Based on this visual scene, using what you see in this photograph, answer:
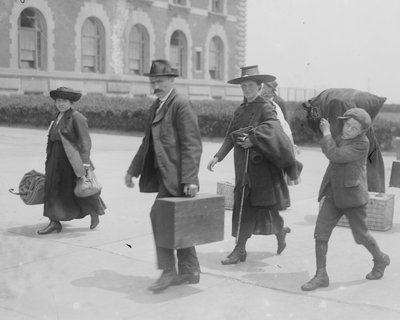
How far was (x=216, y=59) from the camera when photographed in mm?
41469

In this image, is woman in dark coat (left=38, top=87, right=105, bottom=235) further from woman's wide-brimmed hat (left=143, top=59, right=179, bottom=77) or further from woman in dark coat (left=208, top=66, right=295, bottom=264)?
woman's wide-brimmed hat (left=143, top=59, right=179, bottom=77)

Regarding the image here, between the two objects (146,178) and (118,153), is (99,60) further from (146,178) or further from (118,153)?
(146,178)

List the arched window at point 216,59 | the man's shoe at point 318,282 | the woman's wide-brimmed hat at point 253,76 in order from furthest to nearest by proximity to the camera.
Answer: the arched window at point 216,59, the woman's wide-brimmed hat at point 253,76, the man's shoe at point 318,282

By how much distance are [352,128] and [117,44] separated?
29.6 m

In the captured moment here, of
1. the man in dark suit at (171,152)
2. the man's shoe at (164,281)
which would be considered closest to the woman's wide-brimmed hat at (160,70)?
the man in dark suit at (171,152)

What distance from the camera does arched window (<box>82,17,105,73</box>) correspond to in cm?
3329

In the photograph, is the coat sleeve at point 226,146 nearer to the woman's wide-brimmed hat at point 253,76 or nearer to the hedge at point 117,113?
the woman's wide-brimmed hat at point 253,76

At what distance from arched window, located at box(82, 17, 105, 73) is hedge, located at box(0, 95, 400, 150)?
22.3 ft

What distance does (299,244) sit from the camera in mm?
7539

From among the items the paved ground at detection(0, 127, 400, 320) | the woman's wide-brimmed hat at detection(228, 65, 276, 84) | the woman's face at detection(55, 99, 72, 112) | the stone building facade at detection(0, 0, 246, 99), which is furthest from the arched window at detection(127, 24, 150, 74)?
the woman's wide-brimmed hat at detection(228, 65, 276, 84)

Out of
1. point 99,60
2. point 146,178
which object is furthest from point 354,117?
point 99,60

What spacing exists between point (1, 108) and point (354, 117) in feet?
71.7

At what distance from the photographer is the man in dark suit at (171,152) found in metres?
5.78

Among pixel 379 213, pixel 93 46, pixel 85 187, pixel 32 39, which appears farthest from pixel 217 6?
pixel 85 187
